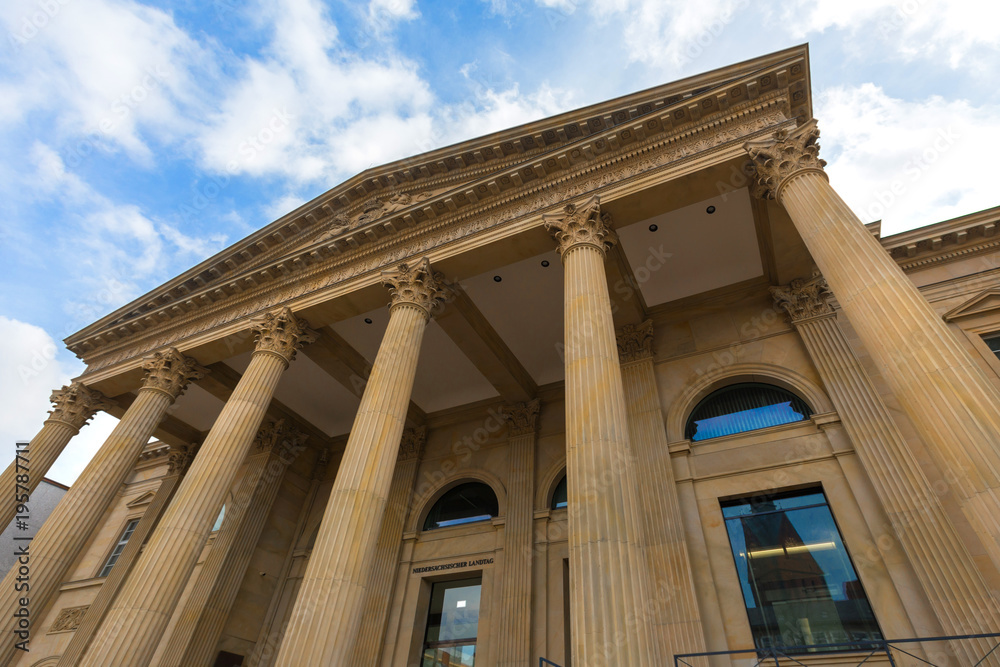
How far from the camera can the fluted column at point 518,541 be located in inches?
467

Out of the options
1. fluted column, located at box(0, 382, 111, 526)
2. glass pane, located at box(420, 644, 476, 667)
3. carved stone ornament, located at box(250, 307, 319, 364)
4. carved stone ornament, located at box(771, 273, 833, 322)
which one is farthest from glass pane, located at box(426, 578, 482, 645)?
fluted column, located at box(0, 382, 111, 526)

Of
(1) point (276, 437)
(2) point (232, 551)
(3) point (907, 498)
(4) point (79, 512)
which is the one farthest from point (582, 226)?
(2) point (232, 551)

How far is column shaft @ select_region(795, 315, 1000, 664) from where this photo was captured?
25.7ft

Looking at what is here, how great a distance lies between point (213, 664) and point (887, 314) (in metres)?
18.0

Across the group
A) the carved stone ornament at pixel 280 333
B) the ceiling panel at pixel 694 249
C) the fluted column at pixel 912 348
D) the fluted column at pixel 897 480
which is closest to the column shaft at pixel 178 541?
the carved stone ornament at pixel 280 333

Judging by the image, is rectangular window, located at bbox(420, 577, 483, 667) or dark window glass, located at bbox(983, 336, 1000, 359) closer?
dark window glass, located at bbox(983, 336, 1000, 359)

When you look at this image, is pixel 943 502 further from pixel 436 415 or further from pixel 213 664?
pixel 213 664

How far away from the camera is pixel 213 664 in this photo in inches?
570

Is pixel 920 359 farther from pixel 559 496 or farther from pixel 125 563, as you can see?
pixel 125 563

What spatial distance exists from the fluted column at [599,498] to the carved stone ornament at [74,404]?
16437 mm

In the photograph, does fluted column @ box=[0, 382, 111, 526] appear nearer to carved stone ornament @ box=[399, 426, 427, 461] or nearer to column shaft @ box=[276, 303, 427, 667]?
carved stone ornament @ box=[399, 426, 427, 461]

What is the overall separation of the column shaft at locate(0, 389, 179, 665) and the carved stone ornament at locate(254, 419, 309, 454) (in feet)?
12.6

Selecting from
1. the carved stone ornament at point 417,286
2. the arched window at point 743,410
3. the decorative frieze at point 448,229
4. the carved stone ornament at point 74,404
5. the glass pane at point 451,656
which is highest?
the decorative frieze at point 448,229

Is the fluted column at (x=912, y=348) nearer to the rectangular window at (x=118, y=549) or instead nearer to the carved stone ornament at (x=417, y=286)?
the carved stone ornament at (x=417, y=286)
